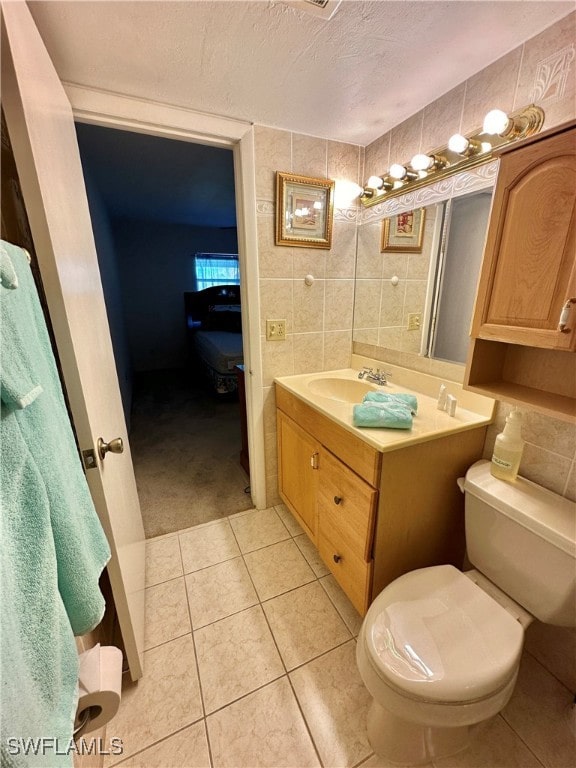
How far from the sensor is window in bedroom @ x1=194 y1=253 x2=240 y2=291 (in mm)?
5214

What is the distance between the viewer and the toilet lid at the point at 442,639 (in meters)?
0.76

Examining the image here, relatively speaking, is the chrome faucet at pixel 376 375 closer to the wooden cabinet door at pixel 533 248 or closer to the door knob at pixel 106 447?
the wooden cabinet door at pixel 533 248

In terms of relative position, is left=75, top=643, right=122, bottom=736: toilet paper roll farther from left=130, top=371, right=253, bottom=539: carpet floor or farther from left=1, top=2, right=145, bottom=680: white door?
left=130, top=371, right=253, bottom=539: carpet floor

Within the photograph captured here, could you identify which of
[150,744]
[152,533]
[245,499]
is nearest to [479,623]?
[150,744]

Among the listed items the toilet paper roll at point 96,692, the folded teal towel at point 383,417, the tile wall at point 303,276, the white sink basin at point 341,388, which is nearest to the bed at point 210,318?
the tile wall at point 303,276

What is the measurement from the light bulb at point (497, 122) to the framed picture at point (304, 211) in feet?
2.42

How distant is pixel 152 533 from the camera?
1.78 metres

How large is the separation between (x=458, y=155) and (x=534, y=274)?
2.28 feet

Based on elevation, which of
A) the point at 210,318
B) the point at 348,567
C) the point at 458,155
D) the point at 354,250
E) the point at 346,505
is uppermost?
the point at 458,155

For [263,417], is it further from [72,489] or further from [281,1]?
[281,1]

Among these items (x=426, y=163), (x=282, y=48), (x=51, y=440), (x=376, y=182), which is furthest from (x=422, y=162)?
(x=51, y=440)

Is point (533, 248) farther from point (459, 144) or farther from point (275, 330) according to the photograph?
point (275, 330)

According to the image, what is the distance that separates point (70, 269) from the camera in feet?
2.63

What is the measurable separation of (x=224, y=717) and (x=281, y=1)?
2.15 m
